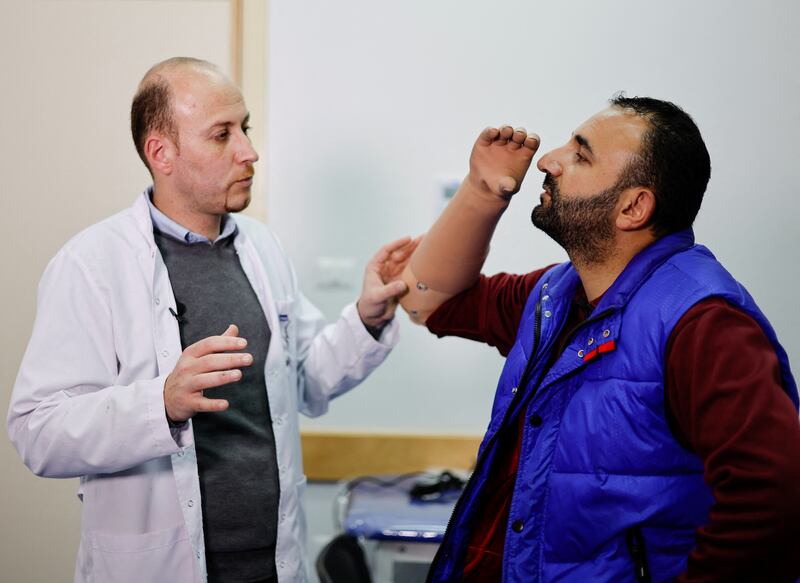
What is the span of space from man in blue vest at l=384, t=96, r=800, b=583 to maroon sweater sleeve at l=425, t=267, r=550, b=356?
72mm

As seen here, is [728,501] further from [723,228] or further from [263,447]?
[723,228]

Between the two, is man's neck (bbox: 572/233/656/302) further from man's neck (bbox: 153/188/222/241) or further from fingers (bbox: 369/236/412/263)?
man's neck (bbox: 153/188/222/241)

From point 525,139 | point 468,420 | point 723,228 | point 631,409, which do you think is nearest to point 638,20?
point 723,228

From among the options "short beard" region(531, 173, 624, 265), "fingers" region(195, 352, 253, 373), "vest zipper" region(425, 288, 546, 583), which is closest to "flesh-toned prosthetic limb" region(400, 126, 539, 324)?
"short beard" region(531, 173, 624, 265)

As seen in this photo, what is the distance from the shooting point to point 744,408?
103cm

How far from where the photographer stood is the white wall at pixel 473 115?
7.36 ft

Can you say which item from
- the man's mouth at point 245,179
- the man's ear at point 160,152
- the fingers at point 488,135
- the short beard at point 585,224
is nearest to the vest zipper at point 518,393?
the short beard at point 585,224

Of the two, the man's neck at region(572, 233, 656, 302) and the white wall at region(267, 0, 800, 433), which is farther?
the white wall at region(267, 0, 800, 433)

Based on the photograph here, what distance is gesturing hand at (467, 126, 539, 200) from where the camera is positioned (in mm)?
1501

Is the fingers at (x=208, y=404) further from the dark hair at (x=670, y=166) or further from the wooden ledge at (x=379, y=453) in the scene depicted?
the wooden ledge at (x=379, y=453)

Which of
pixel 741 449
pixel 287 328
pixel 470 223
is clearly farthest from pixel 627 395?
pixel 287 328

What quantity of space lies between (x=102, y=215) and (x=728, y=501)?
1946 millimetres

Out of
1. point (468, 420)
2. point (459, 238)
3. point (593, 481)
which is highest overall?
point (459, 238)

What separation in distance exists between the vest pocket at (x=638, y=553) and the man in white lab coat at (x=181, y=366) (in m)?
A: 0.66
